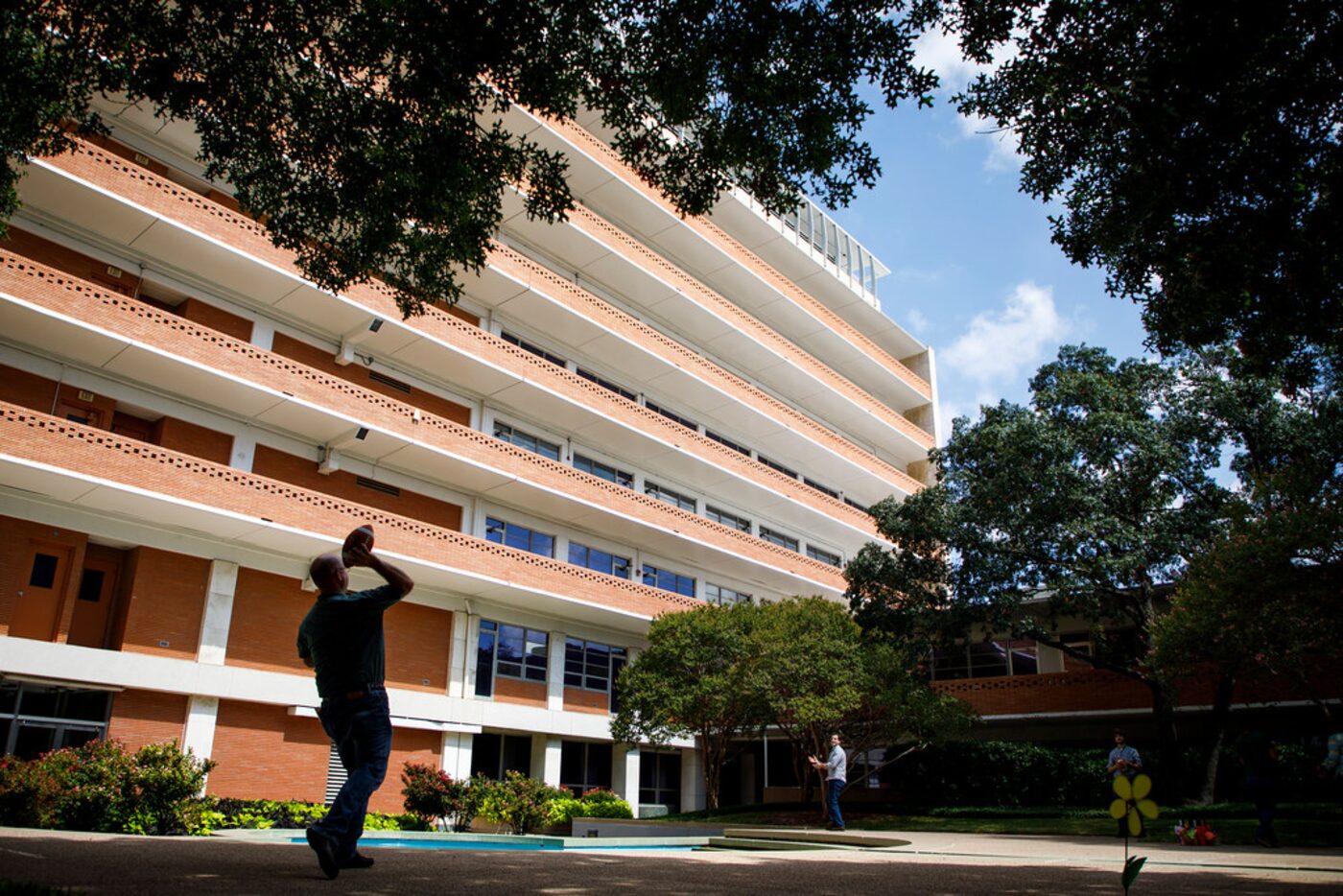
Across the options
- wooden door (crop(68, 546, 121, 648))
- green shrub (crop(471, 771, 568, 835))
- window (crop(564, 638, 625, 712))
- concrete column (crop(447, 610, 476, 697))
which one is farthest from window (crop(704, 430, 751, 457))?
wooden door (crop(68, 546, 121, 648))

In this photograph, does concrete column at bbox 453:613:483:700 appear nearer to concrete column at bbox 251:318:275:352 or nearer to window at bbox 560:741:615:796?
window at bbox 560:741:615:796

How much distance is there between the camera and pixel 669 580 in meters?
33.7

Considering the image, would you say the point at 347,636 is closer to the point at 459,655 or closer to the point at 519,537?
the point at 459,655

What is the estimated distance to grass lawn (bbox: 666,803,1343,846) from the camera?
52.2 ft

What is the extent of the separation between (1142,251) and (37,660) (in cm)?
1988

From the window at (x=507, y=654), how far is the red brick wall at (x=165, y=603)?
792 centimetres

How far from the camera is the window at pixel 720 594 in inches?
1379

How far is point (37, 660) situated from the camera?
18.0 meters

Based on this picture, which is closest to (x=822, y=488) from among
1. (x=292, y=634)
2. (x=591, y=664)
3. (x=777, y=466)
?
(x=777, y=466)

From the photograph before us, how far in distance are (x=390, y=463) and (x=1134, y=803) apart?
24.1m

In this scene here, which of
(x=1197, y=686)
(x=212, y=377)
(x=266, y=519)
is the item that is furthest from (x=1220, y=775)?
(x=212, y=377)

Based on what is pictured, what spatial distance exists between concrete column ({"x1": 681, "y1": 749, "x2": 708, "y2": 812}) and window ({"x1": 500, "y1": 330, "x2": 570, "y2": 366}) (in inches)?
560

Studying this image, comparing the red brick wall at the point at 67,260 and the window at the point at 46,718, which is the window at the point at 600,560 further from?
the red brick wall at the point at 67,260

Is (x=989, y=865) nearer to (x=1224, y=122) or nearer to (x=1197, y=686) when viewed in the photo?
(x=1224, y=122)
